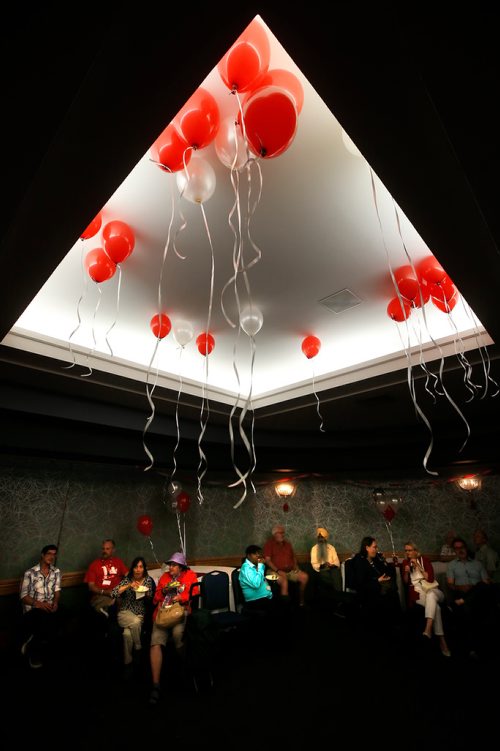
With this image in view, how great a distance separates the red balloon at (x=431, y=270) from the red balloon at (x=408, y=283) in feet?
0.20

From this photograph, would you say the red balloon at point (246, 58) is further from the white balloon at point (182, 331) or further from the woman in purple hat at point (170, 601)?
the woman in purple hat at point (170, 601)

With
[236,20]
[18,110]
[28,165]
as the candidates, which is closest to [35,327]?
[28,165]

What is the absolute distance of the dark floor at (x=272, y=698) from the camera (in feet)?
7.80

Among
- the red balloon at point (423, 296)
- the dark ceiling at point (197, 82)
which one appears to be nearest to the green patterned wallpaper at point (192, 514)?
the dark ceiling at point (197, 82)

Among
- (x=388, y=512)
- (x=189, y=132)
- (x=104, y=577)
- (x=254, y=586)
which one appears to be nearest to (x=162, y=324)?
(x=189, y=132)

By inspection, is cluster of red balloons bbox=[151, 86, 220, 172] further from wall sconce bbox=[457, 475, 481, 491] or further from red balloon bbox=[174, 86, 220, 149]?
wall sconce bbox=[457, 475, 481, 491]

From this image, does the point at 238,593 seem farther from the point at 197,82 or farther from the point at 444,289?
the point at 197,82

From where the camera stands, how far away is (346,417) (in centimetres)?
434

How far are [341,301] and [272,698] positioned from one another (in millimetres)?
3203

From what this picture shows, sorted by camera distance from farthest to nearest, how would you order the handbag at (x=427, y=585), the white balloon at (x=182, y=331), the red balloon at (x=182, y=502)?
the red balloon at (x=182, y=502) → the handbag at (x=427, y=585) → the white balloon at (x=182, y=331)

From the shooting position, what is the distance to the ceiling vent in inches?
104

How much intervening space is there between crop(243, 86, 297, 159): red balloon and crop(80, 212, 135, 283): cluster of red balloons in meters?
1.05

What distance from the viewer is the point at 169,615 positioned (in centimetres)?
326

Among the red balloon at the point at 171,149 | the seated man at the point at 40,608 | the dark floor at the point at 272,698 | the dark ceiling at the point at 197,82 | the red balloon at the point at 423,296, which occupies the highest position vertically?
the red balloon at the point at 423,296
